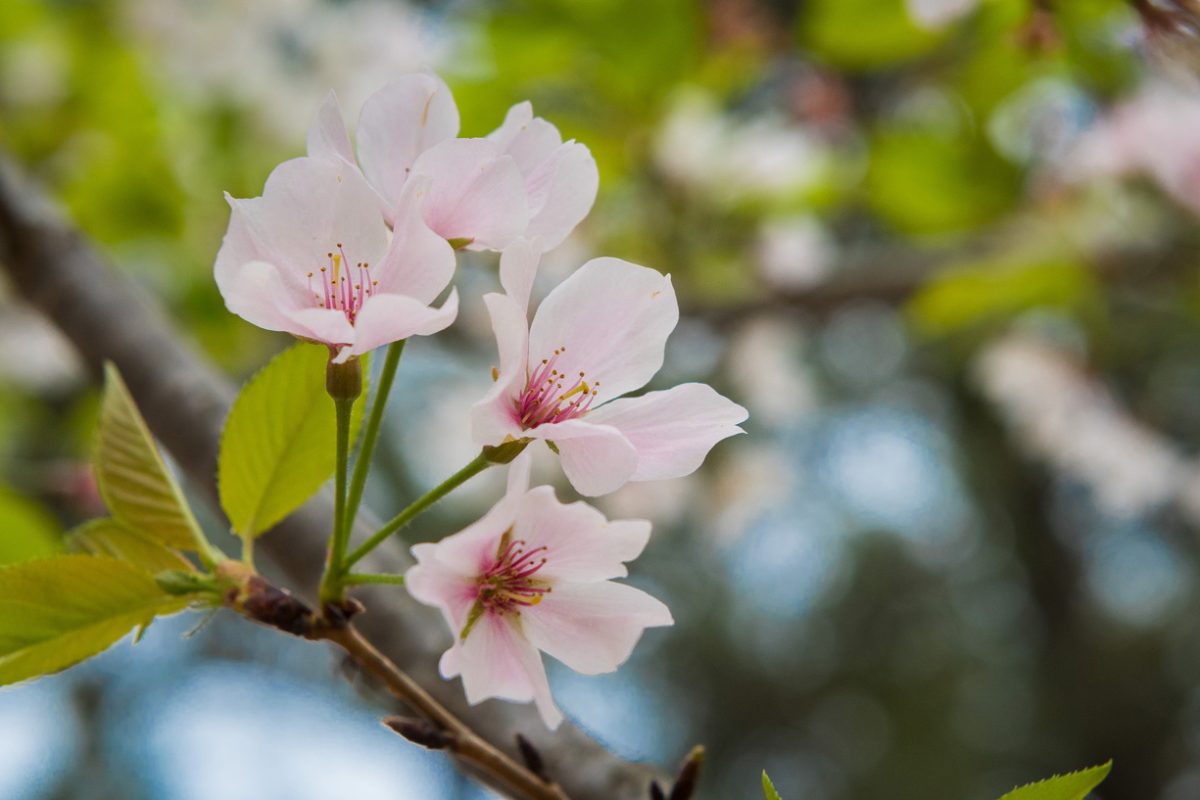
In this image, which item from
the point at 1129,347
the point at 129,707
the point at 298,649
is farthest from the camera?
the point at 129,707

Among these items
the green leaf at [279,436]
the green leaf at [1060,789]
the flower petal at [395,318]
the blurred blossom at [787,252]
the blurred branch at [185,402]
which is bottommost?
the blurred blossom at [787,252]

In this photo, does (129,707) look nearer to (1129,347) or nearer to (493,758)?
(1129,347)

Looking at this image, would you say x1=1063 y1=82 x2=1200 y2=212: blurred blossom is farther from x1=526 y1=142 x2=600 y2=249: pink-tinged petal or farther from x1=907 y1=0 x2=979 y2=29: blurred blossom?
x1=526 y1=142 x2=600 y2=249: pink-tinged petal

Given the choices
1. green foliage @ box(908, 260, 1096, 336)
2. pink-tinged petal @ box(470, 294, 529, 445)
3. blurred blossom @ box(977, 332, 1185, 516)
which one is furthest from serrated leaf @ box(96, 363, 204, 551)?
blurred blossom @ box(977, 332, 1185, 516)

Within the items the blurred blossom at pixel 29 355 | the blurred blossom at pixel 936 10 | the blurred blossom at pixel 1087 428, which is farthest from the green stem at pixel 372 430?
the blurred blossom at pixel 1087 428

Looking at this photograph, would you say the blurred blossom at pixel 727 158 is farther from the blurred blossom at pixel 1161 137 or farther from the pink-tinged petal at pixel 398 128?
the pink-tinged petal at pixel 398 128

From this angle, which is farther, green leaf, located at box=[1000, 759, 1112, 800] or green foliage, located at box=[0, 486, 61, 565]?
green foliage, located at box=[0, 486, 61, 565]

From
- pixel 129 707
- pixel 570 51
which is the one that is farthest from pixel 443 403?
pixel 129 707
